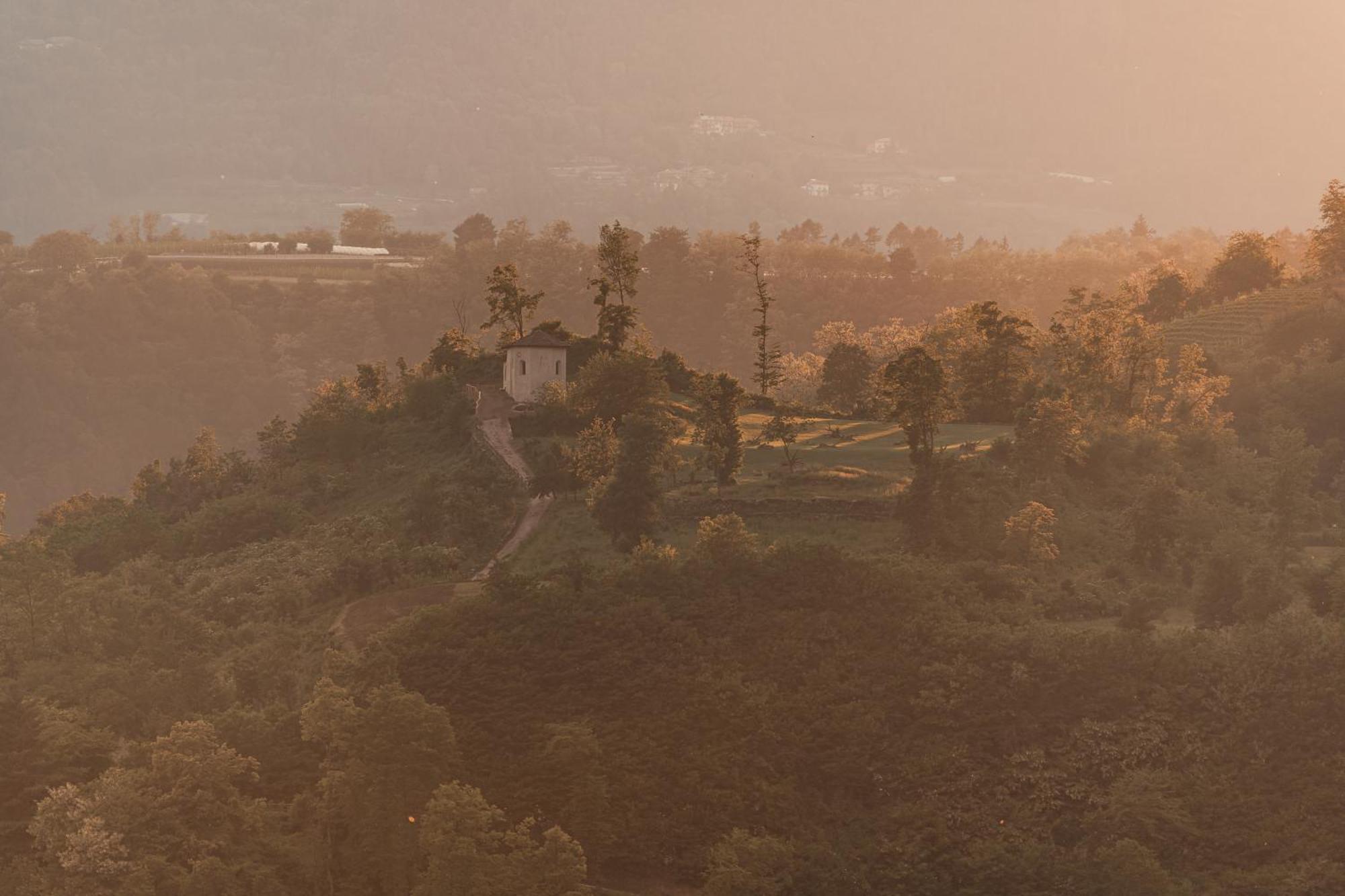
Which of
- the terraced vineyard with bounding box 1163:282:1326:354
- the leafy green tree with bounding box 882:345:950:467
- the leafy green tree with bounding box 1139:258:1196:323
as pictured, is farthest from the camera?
the leafy green tree with bounding box 1139:258:1196:323

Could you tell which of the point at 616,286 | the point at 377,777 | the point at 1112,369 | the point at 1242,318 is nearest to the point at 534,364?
the point at 616,286

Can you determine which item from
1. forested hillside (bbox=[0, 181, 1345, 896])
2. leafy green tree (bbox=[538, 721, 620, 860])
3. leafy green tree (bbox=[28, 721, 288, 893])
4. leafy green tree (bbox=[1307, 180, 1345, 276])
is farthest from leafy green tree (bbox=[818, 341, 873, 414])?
leafy green tree (bbox=[28, 721, 288, 893])

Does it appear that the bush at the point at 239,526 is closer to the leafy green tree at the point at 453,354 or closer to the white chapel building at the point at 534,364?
the white chapel building at the point at 534,364

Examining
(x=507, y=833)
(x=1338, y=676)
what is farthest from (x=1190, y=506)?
(x=507, y=833)

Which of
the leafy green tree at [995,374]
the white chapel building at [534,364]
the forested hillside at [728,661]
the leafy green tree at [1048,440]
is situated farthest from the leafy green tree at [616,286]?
the leafy green tree at [1048,440]

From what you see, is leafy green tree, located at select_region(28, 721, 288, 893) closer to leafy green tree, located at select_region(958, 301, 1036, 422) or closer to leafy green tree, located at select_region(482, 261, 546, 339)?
leafy green tree, located at select_region(482, 261, 546, 339)

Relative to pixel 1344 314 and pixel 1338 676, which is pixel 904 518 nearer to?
pixel 1338 676
